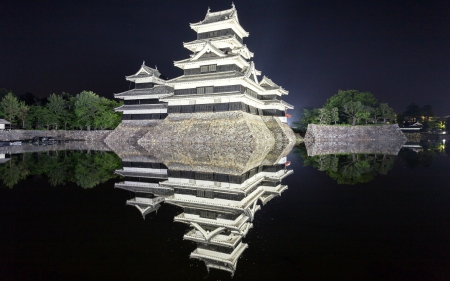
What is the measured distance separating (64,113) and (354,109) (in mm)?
50533

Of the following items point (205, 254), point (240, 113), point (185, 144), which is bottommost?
point (205, 254)

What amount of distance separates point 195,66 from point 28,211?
78.9 feet

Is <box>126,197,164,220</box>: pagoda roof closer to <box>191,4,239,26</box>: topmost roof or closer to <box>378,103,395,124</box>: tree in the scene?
<box>191,4,239,26</box>: topmost roof

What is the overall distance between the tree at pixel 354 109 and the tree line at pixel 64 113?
39.1 meters

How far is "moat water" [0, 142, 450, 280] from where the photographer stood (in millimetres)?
3432

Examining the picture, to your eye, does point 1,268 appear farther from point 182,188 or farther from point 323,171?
point 323,171

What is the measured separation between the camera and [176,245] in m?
4.30

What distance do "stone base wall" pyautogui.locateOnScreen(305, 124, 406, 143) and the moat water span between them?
1210 inches

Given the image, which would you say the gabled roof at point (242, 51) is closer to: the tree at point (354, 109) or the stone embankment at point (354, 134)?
the stone embankment at point (354, 134)

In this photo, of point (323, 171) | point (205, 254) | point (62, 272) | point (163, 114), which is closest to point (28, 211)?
point (62, 272)

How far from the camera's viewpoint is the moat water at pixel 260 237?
3432 millimetres

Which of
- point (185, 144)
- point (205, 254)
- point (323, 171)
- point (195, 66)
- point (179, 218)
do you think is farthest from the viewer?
point (195, 66)

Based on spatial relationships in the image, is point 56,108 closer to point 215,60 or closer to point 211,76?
point 211,76

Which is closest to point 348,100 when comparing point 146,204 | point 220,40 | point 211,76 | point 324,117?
point 324,117
